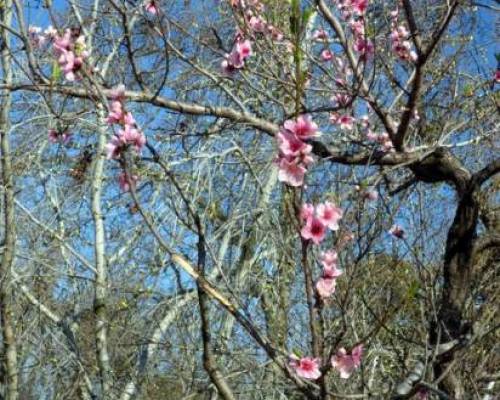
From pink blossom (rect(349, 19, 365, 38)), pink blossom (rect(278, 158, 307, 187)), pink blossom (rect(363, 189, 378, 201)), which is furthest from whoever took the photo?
pink blossom (rect(349, 19, 365, 38))

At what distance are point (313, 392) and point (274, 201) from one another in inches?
181

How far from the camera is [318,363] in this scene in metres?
1.69

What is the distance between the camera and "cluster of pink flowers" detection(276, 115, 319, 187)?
155cm

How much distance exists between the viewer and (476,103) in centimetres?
470

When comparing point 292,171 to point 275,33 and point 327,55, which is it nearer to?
point 327,55

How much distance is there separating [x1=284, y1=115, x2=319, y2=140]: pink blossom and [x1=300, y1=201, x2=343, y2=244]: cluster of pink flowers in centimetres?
16

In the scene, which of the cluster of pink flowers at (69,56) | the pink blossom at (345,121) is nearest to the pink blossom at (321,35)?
the pink blossom at (345,121)

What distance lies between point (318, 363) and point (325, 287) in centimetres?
18

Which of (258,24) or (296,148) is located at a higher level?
(258,24)

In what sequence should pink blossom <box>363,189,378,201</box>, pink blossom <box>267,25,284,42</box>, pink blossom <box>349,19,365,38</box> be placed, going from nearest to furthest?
pink blossom <box>363,189,378,201</box>, pink blossom <box>349,19,365,38</box>, pink blossom <box>267,25,284,42</box>

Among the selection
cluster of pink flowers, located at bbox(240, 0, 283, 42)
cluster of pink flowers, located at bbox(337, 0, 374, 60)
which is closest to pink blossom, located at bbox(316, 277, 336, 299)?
cluster of pink flowers, located at bbox(337, 0, 374, 60)

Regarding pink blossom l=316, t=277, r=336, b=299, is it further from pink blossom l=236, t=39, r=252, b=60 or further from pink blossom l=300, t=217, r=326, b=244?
pink blossom l=236, t=39, r=252, b=60

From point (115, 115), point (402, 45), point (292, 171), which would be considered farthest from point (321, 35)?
point (292, 171)

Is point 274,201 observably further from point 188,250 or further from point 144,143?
point 144,143
